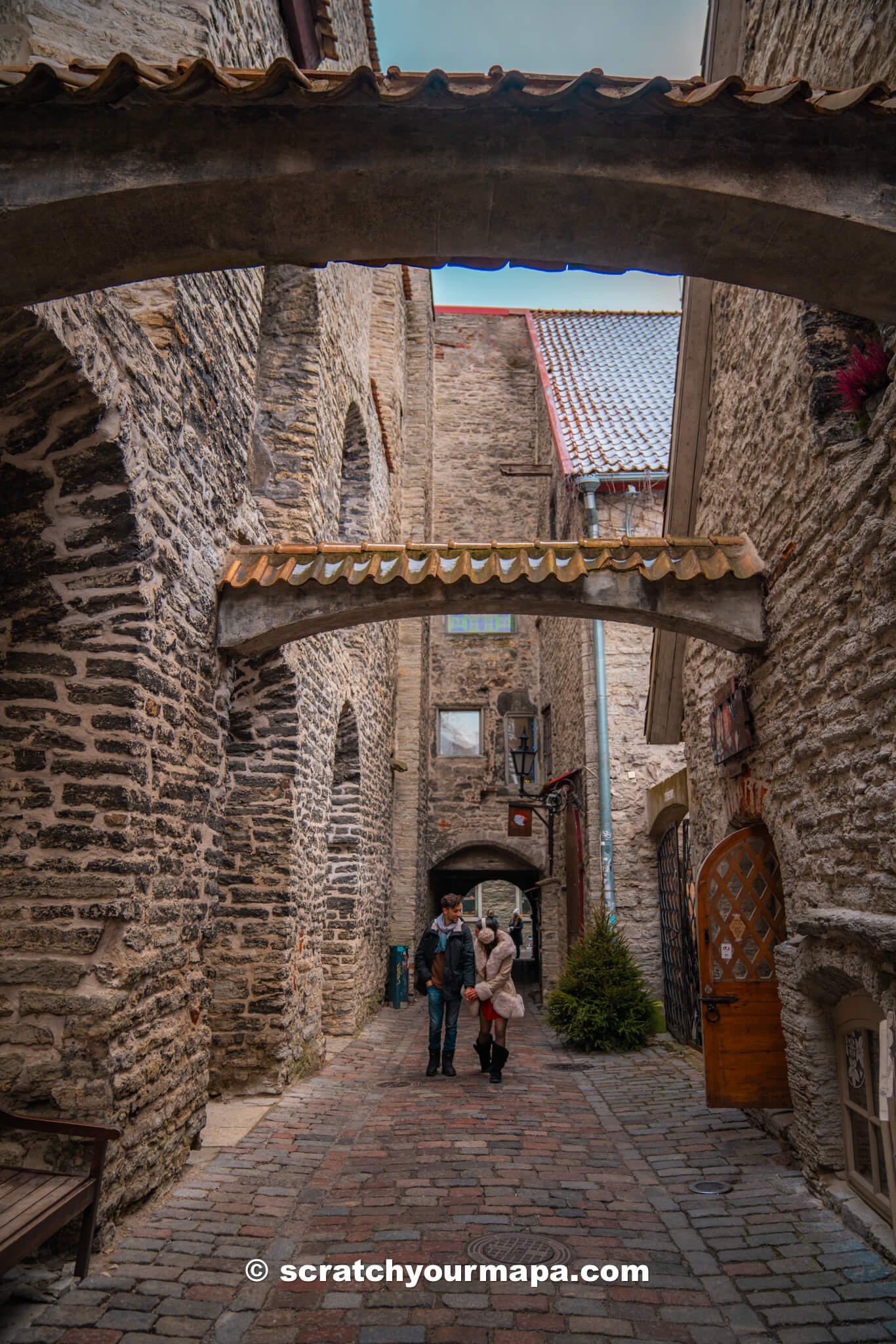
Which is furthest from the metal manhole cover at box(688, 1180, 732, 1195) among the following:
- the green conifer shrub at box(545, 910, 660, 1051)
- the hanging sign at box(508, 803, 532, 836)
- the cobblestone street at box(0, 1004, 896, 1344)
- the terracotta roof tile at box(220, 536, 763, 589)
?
the hanging sign at box(508, 803, 532, 836)

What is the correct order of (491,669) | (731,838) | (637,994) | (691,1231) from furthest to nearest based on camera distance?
(491,669) < (637,994) < (731,838) < (691,1231)

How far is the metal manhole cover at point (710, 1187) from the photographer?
4109mm

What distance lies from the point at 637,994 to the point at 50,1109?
604cm

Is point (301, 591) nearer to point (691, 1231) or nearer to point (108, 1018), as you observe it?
point (108, 1018)

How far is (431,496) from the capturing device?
16.0 metres

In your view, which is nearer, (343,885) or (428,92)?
(428,92)

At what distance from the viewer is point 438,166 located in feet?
7.79

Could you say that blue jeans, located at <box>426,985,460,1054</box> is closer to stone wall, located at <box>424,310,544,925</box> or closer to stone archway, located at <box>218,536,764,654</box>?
stone archway, located at <box>218,536,764,654</box>

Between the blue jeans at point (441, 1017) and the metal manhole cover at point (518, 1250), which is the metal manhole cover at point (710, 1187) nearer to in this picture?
the metal manhole cover at point (518, 1250)

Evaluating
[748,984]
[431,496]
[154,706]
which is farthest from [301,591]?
[431,496]

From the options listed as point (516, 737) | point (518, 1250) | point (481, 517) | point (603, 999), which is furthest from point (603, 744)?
point (481, 517)

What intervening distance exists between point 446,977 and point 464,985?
16cm

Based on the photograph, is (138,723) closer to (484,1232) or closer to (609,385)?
(484,1232)

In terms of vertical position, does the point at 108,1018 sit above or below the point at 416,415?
below
